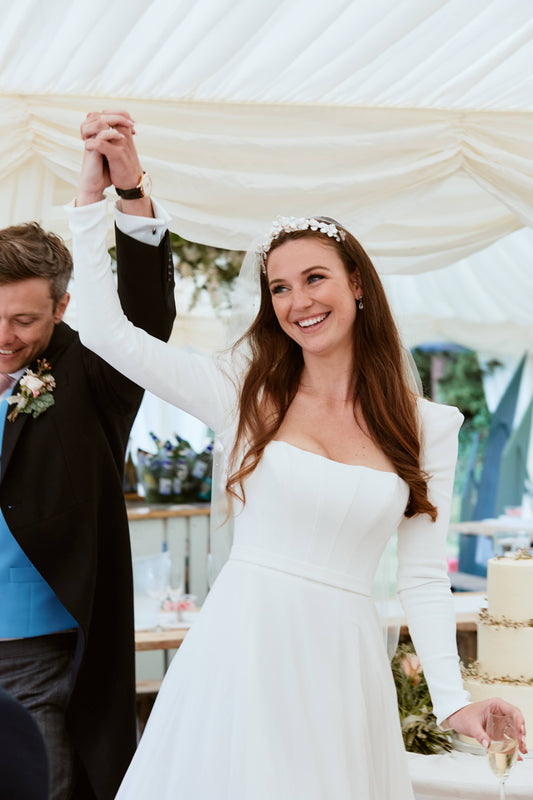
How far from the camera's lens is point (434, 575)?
2.03m

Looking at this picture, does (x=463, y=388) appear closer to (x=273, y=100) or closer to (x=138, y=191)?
(x=273, y=100)

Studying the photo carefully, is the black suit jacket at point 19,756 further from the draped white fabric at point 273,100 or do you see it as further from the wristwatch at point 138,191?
the draped white fabric at point 273,100

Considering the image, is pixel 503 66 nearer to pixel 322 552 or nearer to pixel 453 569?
pixel 322 552

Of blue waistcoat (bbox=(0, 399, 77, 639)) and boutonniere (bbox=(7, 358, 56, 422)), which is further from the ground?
boutonniere (bbox=(7, 358, 56, 422))

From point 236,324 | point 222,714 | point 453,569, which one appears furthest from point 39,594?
point 453,569

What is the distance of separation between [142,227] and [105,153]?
190 millimetres

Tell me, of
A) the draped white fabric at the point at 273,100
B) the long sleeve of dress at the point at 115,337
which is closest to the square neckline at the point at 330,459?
the long sleeve of dress at the point at 115,337

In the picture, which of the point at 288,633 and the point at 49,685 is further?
the point at 49,685

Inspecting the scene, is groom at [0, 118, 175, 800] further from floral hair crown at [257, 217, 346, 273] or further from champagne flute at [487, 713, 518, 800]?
champagne flute at [487, 713, 518, 800]

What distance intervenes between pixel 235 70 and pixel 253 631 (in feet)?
5.73

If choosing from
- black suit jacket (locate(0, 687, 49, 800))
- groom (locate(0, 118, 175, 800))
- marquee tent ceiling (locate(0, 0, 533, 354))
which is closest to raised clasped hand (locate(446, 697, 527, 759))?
groom (locate(0, 118, 175, 800))

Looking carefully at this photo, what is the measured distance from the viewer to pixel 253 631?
74.3 inches

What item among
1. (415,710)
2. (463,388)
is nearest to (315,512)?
(415,710)

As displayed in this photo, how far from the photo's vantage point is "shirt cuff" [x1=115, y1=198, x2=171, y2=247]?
6.40 ft
